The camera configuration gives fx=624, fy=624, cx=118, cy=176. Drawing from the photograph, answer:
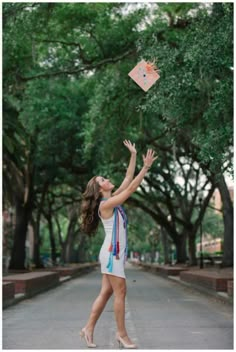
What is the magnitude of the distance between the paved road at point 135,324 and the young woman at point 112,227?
956mm

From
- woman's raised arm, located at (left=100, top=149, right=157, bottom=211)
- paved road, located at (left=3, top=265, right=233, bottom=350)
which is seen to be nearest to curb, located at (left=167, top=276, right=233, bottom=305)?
paved road, located at (left=3, top=265, right=233, bottom=350)

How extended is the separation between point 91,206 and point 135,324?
4420mm

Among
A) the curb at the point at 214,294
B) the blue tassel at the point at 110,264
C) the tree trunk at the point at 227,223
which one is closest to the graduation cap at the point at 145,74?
the blue tassel at the point at 110,264

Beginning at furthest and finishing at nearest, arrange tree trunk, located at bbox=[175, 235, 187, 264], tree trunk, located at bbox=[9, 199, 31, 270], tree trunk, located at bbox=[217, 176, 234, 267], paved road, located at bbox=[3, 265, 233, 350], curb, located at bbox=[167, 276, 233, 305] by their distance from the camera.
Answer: tree trunk, located at bbox=[175, 235, 187, 264] → tree trunk, located at bbox=[9, 199, 31, 270] → tree trunk, located at bbox=[217, 176, 234, 267] → curb, located at bbox=[167, 276, 233, 305] → paved road, located at bbox=[3, 265, 233, 350]

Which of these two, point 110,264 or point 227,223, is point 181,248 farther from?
point 110,264

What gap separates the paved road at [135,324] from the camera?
7941 millimetres

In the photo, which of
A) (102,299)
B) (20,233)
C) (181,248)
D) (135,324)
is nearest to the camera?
(102,299)

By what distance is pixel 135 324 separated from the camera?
34.5 feet

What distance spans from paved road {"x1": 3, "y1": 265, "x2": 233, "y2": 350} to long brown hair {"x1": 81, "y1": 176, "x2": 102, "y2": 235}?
1.56 m

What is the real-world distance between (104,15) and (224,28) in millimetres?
7715

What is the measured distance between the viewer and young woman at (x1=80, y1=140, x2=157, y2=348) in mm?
6246

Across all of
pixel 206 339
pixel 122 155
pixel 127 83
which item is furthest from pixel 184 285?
pixel 206 339

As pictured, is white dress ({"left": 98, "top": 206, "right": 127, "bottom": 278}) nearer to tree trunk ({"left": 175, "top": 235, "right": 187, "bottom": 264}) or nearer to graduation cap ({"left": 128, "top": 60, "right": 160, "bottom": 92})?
graduation cap ({"left": 128, "top": 60, "right": 160, "bottom": 92})

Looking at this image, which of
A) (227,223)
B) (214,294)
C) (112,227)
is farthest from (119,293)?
(227,223)
